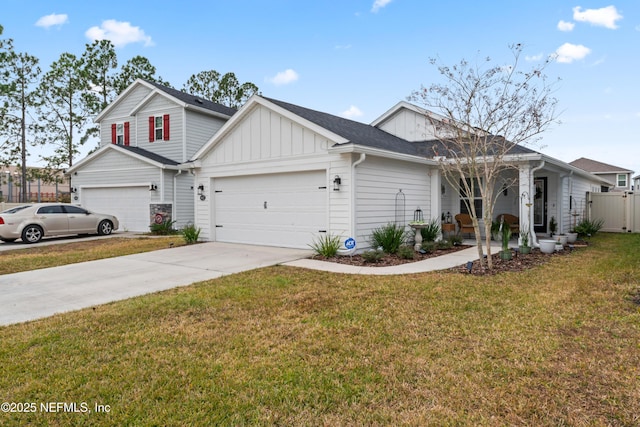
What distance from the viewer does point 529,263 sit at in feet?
27.3

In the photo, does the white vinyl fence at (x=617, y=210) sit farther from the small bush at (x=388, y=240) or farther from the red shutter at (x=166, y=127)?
the red shutter at (x=166, y=127)

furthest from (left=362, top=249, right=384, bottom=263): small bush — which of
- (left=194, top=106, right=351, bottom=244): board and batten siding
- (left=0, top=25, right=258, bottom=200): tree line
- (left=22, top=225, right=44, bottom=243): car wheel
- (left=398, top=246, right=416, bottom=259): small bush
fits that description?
(left=0, top=25, right=258, bottom=200): tree line

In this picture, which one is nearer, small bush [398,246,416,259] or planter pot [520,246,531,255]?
small bush [398,246,416,259]

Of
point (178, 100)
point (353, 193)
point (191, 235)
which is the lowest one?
point (191, 235)

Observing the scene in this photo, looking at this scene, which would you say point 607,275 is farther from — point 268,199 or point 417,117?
point 417,117

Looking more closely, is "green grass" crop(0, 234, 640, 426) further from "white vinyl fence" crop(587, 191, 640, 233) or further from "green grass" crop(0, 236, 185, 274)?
"white vinyl fence" crop(587, 191, 640, 233)

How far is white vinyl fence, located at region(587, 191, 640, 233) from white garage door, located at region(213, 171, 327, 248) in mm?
13816

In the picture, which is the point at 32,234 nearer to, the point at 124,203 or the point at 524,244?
the point at 124,203

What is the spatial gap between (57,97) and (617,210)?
3135 centimetres

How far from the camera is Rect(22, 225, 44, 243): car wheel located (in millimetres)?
13013

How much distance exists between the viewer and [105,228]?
50.1ft

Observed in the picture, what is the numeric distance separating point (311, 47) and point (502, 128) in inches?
351

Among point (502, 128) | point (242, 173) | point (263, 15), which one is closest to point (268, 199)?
point (242, 173)

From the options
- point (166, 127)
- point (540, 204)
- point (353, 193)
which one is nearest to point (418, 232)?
point (353, 193)
